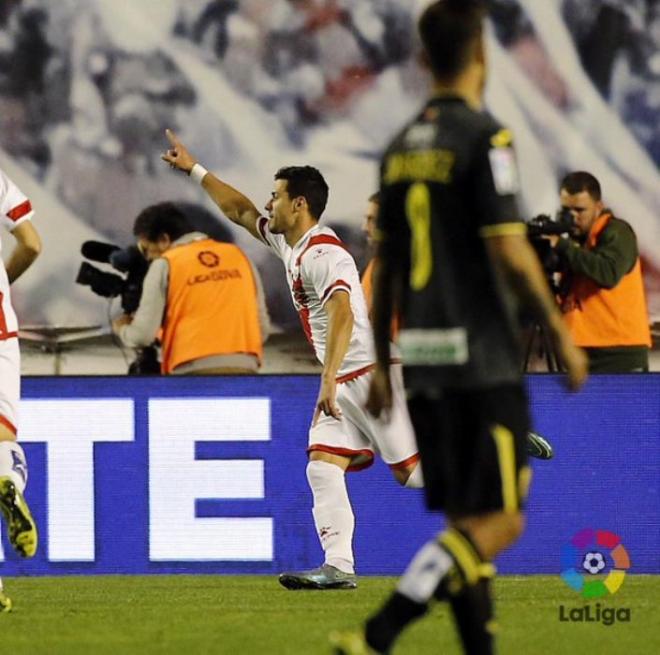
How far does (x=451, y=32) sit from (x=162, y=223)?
19.1 ft

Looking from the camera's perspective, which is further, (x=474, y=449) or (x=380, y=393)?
(x=380, y=393)

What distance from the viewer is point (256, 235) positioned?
9.17 meters

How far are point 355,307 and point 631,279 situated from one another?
6.27ft

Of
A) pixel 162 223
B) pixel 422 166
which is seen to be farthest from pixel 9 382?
pixel 422 166

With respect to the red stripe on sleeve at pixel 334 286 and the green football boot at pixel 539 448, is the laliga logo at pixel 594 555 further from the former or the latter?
the red stripe on sleeve at pixel 334 286

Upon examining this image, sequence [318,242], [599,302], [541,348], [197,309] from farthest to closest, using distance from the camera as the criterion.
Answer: [541,348], [197,309], [599,302], [318,242]

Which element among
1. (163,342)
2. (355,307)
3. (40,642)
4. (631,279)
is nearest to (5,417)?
(40,642)

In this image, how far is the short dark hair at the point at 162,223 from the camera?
10.9 meters

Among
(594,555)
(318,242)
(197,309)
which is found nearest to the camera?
(318,242)

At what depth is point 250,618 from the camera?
7.82 meters

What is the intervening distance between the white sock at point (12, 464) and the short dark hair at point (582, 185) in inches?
145

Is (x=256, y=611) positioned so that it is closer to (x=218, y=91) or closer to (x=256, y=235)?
(x=256, y=235)

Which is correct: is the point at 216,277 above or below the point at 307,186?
below

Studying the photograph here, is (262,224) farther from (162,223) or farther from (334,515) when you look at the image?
(162,223)
